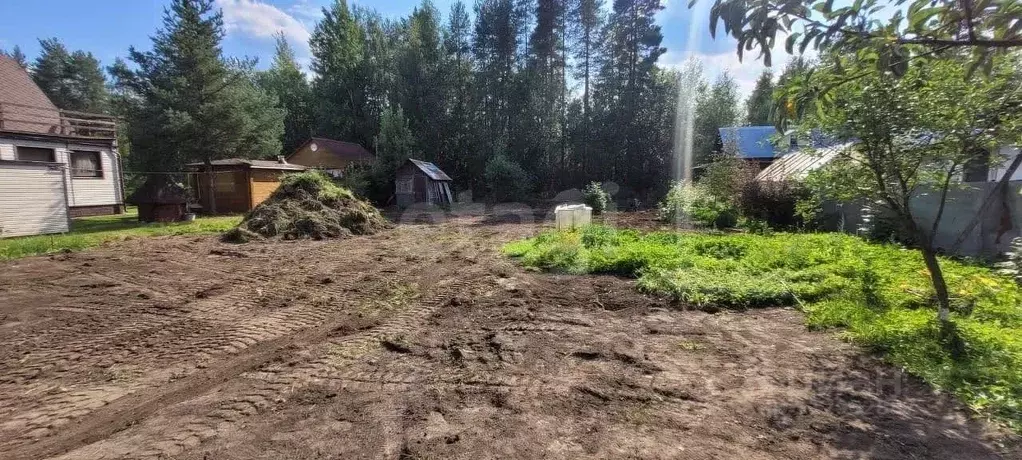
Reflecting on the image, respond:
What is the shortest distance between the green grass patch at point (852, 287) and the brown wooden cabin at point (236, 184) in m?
15.4

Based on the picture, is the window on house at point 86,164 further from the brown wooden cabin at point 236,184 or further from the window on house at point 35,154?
the brown wooden cabin at point 236,184

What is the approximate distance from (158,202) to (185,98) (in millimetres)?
5549

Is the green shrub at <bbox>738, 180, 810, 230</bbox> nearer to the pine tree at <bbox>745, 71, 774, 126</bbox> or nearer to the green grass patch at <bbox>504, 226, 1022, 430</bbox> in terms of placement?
the green grass patch at <bbox>504, 226, 1022, 430</bbox>

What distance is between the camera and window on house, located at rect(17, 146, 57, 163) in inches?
625

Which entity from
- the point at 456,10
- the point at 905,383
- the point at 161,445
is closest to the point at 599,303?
the point at 905,383

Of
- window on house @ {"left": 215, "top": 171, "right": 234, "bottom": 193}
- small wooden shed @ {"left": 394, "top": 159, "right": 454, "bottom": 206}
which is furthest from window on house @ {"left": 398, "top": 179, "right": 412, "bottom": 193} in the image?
window on house @ {"left": 215, "top": 171, "right": 234, "bottom": 193}

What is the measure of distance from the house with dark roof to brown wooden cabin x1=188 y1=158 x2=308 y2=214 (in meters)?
3.32

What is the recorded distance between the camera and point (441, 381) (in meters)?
3.65

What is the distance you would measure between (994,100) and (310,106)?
42296 millimetres

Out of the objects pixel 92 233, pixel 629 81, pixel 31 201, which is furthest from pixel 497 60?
pixel 31 201

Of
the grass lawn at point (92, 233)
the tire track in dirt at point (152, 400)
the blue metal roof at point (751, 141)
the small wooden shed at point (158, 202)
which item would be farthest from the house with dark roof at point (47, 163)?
the blue metal roof at point (751, 141)

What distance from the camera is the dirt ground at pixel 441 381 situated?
2752 millimetres

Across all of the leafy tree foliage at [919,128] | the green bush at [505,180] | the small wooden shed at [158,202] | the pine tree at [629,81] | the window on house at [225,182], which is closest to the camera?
the leafy tree foliage at [919,128]

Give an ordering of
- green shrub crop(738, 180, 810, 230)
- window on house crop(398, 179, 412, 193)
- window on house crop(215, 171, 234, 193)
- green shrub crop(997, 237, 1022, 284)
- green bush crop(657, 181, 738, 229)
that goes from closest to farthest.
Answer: green shrub crop(997, 237, 1022, 284), green shrub crop(738, 180, 810, 230), green bush crop(657, 181, 738, 229), window on house crop(215, 171, 234, 193), window on house crop(398, 179, 412, 193)
